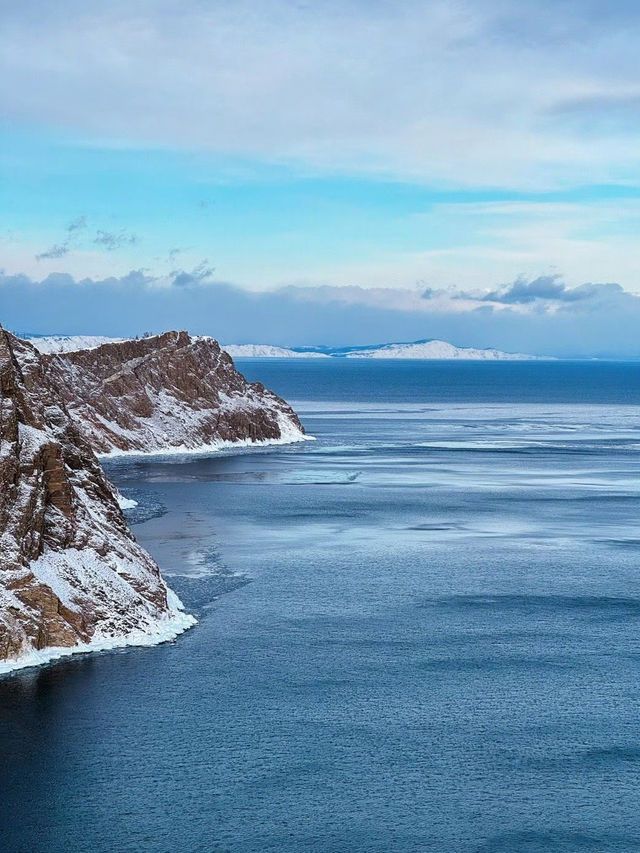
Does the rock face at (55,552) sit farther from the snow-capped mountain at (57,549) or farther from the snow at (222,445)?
the snow at (222,445)

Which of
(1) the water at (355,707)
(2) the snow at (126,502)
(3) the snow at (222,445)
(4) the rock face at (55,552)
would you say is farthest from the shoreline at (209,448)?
(4) the rock face at (55,552)

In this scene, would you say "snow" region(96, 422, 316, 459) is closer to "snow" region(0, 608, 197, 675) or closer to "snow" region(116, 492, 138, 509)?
"snow" region(116, 492, 138, 509)

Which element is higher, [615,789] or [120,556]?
[120,556]

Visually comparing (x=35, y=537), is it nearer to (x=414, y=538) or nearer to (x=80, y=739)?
(x=80, y=739)

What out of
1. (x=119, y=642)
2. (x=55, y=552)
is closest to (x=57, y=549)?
(x=55, y=552)

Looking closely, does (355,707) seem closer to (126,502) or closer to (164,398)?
(126,502)

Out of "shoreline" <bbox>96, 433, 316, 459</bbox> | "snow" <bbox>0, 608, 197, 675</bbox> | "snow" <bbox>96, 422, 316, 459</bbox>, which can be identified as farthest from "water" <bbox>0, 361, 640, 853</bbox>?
"snow" <bbox>96, 422, 316, 459</bbox>

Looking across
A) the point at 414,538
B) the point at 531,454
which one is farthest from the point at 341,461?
the point at 414,538
